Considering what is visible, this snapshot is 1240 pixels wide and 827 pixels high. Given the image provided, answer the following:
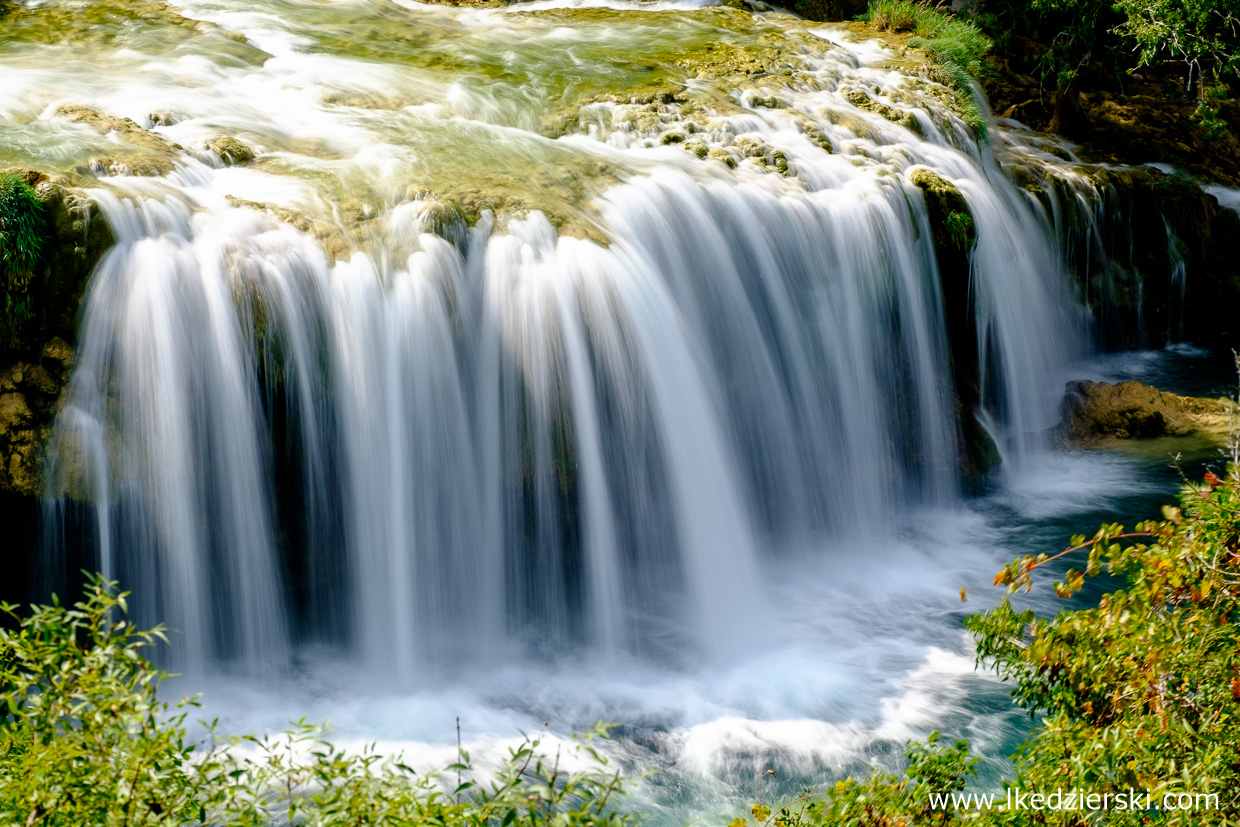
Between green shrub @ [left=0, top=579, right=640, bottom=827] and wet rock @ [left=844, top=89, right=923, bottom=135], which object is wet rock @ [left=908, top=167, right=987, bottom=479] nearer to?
wet rock @ [left=844, top=89, right=923, bottom=135]

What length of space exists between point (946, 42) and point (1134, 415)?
6.48 metres

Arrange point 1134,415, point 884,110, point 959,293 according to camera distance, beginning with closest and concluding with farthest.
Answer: point 959,293 → point 1134,415 → point 884,110

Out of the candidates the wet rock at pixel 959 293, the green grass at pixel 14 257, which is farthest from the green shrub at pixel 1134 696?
the wet rock at pixel 959 293

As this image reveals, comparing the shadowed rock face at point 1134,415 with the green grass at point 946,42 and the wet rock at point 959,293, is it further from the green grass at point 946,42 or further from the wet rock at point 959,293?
the green grass at point 946,42

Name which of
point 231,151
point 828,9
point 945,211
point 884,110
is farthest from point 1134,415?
point 231,151

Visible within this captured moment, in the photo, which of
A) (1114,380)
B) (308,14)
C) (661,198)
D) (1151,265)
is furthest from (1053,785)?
(1151,265)

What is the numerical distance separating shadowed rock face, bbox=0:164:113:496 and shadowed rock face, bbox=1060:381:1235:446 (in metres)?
10.3

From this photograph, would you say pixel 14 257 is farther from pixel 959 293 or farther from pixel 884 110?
pixel 884 110

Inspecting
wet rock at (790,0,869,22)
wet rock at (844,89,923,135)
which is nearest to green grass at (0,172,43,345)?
wet rock at (844,89,923,135)

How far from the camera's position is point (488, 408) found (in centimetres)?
791

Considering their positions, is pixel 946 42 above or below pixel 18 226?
above

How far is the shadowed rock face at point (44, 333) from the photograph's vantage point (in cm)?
656

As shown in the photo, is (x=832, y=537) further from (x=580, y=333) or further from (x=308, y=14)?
(x=308, y=14)

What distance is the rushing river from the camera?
22.9ft
